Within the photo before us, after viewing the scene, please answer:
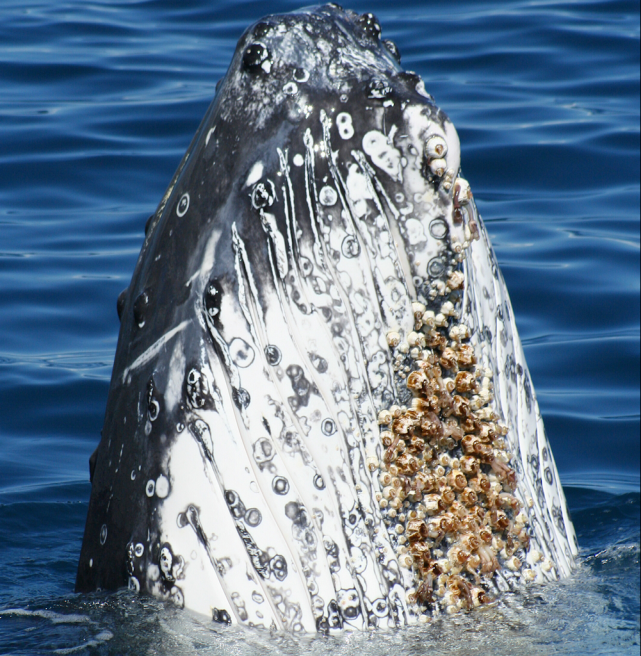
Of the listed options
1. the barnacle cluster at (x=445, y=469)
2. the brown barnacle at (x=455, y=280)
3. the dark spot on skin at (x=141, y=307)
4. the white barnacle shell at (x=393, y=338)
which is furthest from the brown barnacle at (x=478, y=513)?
the dark spot on skin at (x=141, y=307)

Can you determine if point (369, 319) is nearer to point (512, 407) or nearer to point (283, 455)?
point (283, 455)

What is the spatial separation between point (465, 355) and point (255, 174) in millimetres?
844

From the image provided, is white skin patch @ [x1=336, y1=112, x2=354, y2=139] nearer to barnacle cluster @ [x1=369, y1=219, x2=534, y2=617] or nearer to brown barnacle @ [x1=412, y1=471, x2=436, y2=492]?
barnacle cluster @ [x1=369, y1=219, x2=534, y2=617]

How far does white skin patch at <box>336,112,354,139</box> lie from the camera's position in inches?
115

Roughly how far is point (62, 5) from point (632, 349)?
29.3 feet

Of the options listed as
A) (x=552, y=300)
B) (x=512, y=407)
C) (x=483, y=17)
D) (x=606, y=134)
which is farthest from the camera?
(x=483, y=17)

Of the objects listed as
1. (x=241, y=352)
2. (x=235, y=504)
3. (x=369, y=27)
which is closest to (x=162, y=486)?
(x=235, y=504)

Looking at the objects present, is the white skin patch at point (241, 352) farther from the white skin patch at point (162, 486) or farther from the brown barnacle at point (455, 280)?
the brown barnacle at point (455, 280)

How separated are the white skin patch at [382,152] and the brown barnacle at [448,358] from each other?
556 mm

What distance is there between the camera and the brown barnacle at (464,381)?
3.13m

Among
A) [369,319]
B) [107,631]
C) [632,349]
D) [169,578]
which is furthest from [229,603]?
[632,349]

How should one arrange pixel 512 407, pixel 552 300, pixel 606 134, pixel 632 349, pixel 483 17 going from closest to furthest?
pixel 512 407, pixel 632 349, pixel 552 300, pixel 606 134, pixel 483 17

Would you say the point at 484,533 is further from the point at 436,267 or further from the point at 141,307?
the point at 141,307

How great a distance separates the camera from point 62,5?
13.2 metres
